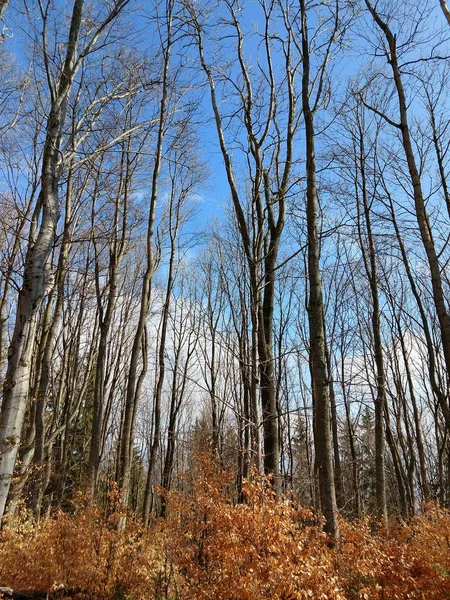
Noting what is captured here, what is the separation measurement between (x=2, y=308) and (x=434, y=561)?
35.2 ft

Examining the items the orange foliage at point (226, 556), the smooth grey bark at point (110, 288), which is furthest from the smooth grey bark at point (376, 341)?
the smooth grey bark at point (110, 288)

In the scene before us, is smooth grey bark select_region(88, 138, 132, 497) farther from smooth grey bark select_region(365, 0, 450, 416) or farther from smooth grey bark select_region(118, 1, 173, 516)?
smooth grey bark select_region(365, 0, 450, 416)

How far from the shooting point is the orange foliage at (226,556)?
295cm

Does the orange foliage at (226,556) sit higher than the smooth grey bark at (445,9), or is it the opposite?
the smooth grey bark at (445,9)

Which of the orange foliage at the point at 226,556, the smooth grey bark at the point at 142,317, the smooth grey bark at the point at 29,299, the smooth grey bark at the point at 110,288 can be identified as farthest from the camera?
the smooth grey bark at the point at 110,288

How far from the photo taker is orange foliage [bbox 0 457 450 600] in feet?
9.66

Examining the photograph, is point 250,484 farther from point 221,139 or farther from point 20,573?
point 221,139

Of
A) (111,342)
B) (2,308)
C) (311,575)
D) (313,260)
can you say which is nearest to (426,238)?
(313,260)

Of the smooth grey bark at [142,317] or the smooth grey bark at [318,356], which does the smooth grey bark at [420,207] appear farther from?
the smooth grey bark at [142,317]

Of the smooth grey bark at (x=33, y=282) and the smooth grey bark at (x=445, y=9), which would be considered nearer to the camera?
the smooth grey bark at (x=33, y=282)

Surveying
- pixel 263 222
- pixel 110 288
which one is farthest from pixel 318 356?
pixel 110 288

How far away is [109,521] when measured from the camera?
539 cm

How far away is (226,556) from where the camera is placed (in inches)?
124

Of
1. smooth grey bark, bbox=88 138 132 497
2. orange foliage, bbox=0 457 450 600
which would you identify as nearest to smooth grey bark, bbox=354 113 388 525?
orange foliage, bbox=0 457 450 600
